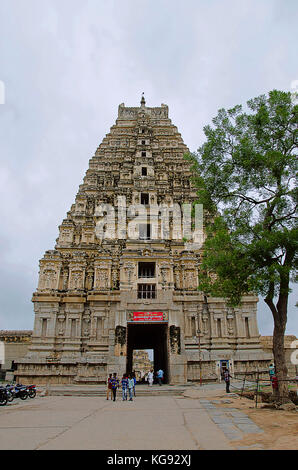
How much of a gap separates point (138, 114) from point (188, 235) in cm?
2604

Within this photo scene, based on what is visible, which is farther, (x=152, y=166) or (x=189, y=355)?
(x=152, y=166)

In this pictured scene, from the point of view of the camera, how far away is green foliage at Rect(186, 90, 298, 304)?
14.6m

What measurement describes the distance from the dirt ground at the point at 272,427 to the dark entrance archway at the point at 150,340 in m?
14.1

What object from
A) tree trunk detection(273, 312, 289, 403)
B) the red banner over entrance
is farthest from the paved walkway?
the red banner over entrance

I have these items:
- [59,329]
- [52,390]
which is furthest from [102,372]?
[59,329]

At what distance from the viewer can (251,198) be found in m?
16.7

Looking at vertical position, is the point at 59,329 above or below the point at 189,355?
above

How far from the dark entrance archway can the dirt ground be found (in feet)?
46.3

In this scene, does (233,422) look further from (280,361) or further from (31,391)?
(31,391)

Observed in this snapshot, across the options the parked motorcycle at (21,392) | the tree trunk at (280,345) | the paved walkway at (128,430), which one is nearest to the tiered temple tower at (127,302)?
the parked motorcycle at (21,392)

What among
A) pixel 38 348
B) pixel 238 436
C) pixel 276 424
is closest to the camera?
pixel 238 436

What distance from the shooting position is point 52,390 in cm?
2188

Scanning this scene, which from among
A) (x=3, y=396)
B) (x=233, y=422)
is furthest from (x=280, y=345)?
(x=3, y=396)

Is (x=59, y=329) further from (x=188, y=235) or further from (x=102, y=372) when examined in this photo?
(x=188, y=235)
